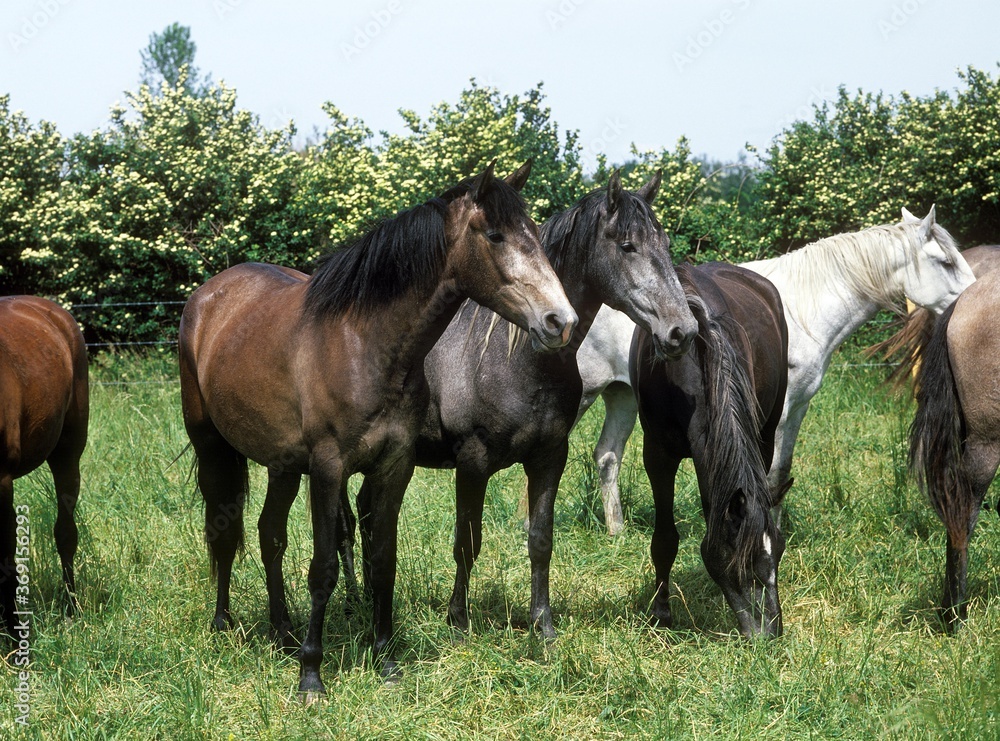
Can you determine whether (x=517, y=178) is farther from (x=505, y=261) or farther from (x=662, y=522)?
(x=662, y=522)

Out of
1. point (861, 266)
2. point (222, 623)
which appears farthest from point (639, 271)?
point (861, 266)

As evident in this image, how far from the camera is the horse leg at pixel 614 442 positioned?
6.25 metres

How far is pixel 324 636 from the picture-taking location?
167 inches

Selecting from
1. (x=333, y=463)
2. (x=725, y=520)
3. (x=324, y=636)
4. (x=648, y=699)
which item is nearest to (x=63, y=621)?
(x=324, y=636)

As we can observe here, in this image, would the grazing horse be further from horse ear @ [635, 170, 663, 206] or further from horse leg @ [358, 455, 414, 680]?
horse leg @ [358, 455, 414, 680]

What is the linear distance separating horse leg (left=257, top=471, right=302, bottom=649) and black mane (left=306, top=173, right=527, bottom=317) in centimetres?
91

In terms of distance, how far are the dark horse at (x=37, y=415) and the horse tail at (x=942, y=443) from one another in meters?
4.22

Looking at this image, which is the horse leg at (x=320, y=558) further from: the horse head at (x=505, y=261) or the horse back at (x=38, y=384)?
the horse back at (x=38, y=384)

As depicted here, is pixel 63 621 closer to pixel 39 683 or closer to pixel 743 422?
pixel 39 683

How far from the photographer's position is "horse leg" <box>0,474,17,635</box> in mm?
4055

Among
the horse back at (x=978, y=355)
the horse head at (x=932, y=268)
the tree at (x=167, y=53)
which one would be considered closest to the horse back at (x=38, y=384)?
the horse back at (x=978, y=355)

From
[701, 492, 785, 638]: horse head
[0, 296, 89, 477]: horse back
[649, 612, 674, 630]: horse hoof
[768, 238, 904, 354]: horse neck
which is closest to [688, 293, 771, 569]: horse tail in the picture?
[701, 492, 785, 638]: horse head

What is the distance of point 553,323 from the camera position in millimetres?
3242

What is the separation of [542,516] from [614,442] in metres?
2.56
